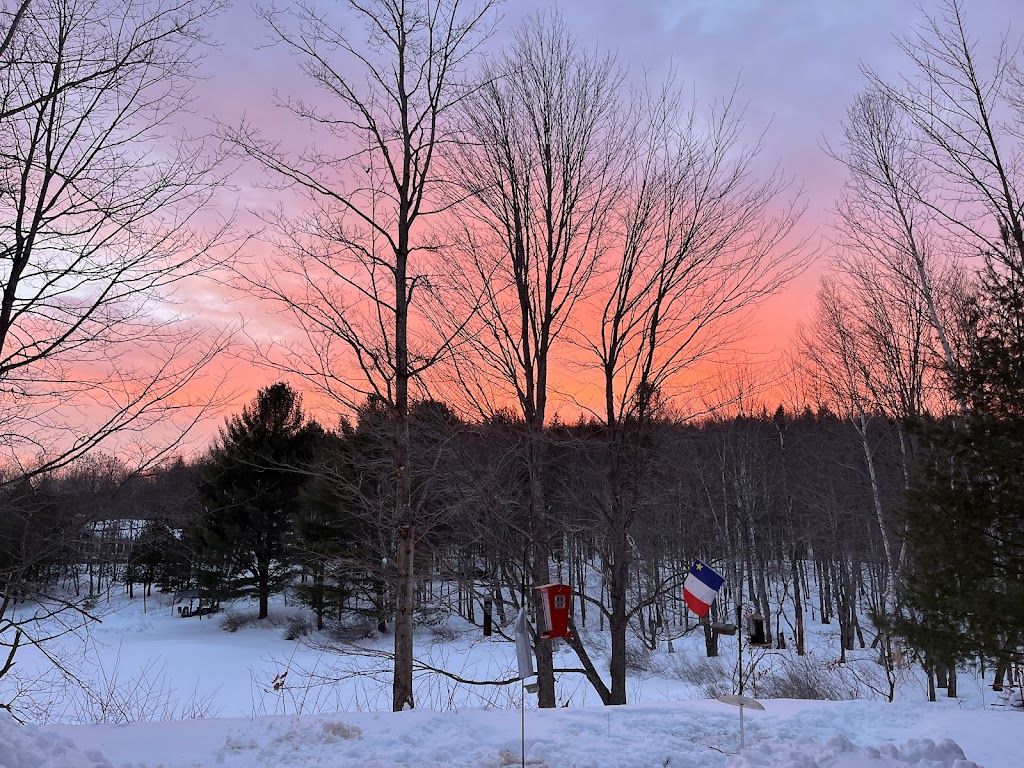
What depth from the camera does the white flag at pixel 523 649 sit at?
15.5 feet

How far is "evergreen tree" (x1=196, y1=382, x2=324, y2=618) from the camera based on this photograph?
3023 centimetres

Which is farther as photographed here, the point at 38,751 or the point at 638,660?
the point at 638,660

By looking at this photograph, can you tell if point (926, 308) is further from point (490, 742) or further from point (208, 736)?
point (208, 736)

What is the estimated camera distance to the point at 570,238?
8.80m

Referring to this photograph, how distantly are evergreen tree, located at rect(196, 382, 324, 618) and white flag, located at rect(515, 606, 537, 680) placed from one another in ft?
87.2

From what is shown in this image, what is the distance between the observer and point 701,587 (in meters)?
5.75

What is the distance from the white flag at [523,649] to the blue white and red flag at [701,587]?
154 centimetres

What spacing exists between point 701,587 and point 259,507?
2812 cm

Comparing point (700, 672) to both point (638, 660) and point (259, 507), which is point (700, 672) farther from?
point (259, 507)

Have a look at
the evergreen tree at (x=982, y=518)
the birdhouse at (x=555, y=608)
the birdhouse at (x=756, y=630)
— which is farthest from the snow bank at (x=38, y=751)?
the evergreen tree at (x=982, y=518)

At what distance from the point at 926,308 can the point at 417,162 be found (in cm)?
1111

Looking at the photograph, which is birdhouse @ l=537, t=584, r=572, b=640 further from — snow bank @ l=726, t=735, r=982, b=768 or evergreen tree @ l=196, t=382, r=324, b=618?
evergreen tree @ l=196, t=382, r=324, b=618

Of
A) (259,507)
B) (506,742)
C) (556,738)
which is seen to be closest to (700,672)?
(556,738)

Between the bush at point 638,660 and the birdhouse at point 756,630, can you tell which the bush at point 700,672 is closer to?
the bush at point 638,660
